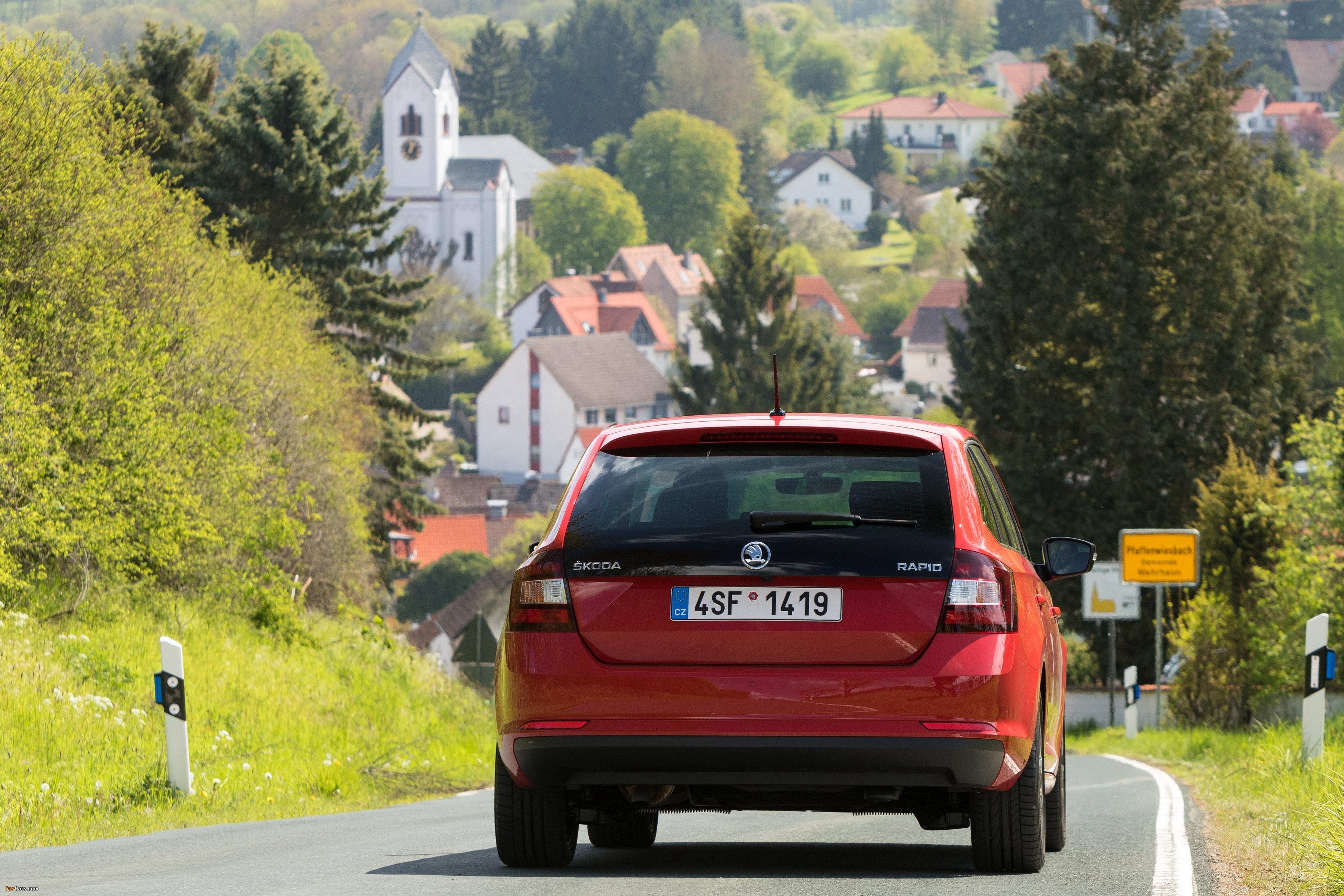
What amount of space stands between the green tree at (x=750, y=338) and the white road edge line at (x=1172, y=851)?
6615 cm

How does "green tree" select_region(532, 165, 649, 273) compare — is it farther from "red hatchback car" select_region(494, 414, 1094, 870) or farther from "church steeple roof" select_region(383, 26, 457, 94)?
"red hatchback car" select_region(494, 414, 1094, 870)

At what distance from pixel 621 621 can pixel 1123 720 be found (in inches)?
1501

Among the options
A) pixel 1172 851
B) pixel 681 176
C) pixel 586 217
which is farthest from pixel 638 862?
pixel 681 176

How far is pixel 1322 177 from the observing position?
101188 mm

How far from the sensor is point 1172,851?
900cm

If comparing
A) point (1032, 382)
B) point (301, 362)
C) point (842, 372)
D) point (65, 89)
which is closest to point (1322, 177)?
point (842, 372)

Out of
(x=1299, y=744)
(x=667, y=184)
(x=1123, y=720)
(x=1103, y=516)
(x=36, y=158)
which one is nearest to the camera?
(x=1299, y=744)

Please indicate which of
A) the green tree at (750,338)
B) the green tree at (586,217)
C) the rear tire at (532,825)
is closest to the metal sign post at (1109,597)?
the rear tire at (532,825)

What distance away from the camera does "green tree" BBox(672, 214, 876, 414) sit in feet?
267

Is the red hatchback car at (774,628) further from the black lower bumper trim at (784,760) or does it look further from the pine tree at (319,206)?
the pine tree at (319,206)

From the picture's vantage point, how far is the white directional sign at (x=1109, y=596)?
41.7 meters

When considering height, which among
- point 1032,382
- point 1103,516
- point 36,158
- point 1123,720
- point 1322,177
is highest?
point 1322,177

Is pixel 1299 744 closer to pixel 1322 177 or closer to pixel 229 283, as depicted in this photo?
pixel 229 283

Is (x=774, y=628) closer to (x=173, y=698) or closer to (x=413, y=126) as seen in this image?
(x=173, y=698)
